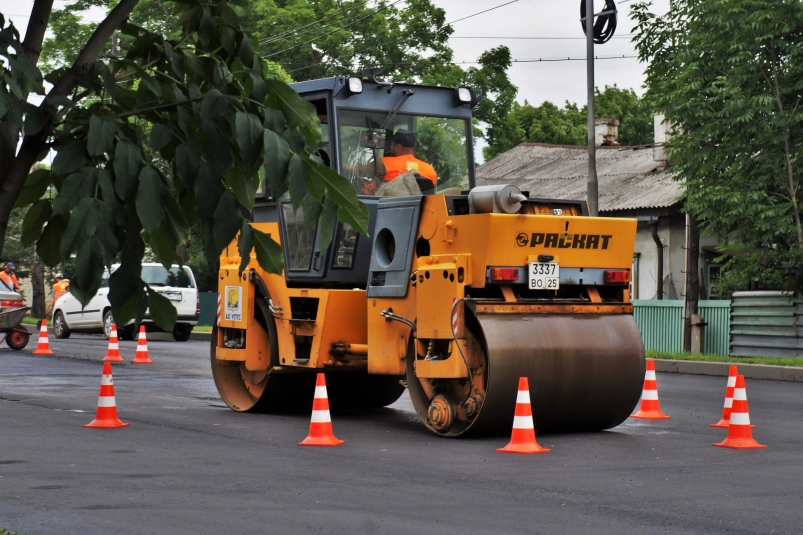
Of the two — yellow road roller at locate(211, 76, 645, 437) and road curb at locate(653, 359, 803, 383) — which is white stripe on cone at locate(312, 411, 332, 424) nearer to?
yellow road roller at locate(211, 76, 645, 437)

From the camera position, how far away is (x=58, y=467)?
861cm

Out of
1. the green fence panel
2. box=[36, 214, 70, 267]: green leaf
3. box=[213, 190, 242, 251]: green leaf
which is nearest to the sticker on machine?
box=[36, 214, 70, 267]: green leaf

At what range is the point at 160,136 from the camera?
12.3 ft

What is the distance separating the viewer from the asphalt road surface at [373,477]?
6.63m

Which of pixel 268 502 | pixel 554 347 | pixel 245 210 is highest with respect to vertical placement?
pixel 245 210

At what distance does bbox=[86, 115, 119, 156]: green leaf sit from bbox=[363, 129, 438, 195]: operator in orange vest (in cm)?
789

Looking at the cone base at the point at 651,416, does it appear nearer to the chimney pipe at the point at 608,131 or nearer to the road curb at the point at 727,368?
the road curb at the point at 727,368

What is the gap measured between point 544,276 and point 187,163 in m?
6.75

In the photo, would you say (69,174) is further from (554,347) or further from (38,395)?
(38,395)

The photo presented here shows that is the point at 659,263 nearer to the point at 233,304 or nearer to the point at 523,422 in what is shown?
the point at 233,304

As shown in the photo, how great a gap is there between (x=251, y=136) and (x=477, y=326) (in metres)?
6.39

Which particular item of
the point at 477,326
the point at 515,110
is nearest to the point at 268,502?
the point at 477,326

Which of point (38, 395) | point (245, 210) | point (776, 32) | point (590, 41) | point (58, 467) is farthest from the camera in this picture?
point (590, 41)

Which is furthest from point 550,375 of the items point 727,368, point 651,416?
point 727,368
